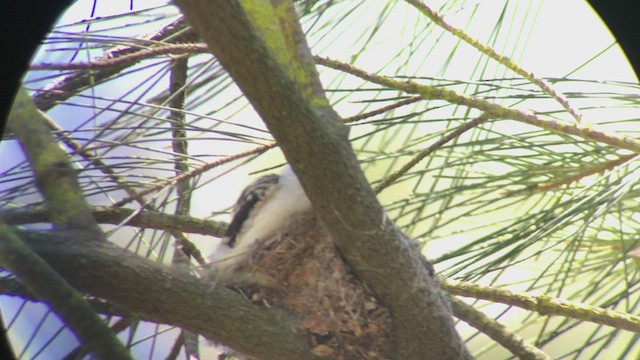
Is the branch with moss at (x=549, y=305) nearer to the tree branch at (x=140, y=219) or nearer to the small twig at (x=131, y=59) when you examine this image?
the tree branch at (x=140, y=219)

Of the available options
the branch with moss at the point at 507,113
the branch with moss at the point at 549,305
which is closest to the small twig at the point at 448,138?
the branch with moss at the point at 507,113

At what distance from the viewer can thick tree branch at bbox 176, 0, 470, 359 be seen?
77cm

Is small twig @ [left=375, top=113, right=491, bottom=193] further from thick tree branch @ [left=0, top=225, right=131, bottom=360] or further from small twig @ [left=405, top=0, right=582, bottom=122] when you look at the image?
thick tree branch @ [left=0, top=225, right=131, bottom=360]

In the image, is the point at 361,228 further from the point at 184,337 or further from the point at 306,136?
the point at 184,337

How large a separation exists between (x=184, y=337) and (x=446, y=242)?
3.83ft

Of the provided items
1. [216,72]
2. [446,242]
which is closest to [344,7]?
[216,72]

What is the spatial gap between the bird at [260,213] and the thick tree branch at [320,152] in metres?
0.20

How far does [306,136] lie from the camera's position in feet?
2.69

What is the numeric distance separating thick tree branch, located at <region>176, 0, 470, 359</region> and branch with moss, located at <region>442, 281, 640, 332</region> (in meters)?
0.10

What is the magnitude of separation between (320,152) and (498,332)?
1.45 ft

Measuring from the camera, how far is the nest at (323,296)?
38.5 inches

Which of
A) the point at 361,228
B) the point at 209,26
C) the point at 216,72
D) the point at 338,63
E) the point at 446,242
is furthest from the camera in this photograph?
the point at 446,242

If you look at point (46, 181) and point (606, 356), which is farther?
point (606, 356)

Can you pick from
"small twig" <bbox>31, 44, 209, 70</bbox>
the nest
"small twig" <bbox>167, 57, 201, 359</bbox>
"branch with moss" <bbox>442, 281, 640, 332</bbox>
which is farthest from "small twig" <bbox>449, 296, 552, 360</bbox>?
"small twig" <bbox>31, 44, 209, 70</bbox>
